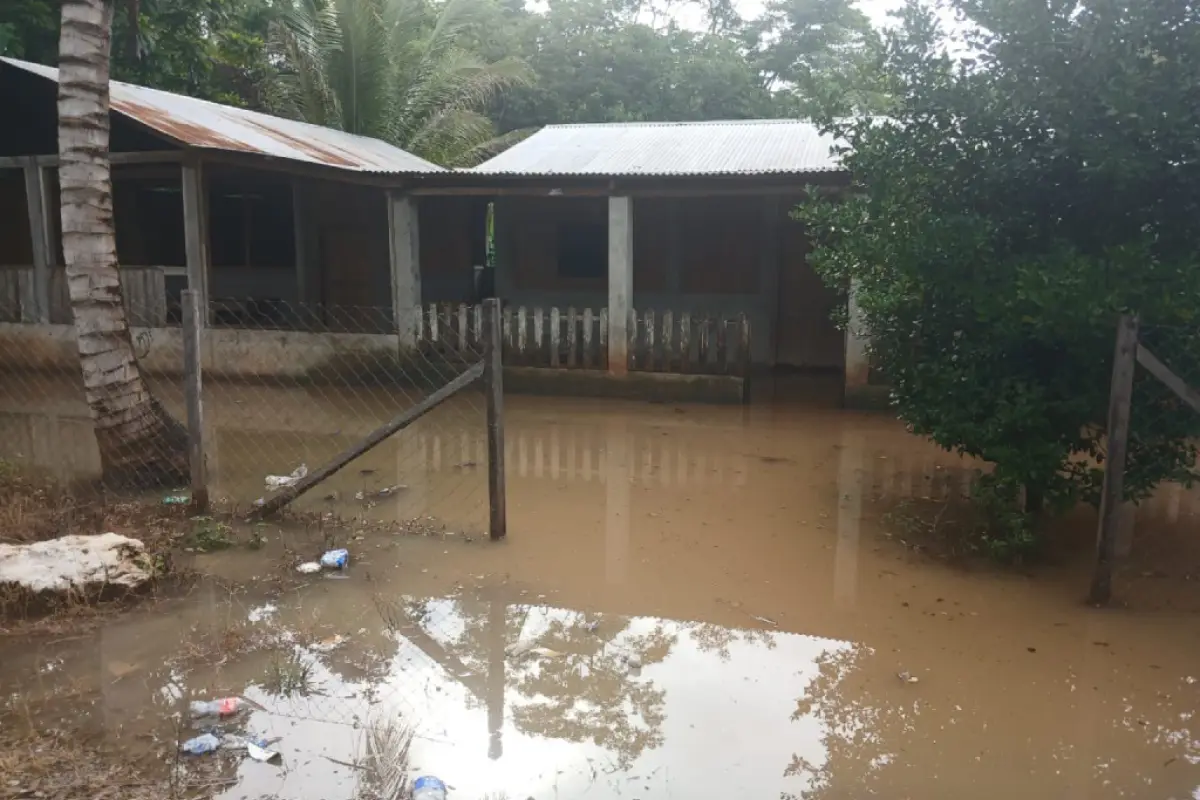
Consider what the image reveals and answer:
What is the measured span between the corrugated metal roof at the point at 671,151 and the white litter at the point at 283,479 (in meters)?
5.17

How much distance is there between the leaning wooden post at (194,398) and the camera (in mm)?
5684

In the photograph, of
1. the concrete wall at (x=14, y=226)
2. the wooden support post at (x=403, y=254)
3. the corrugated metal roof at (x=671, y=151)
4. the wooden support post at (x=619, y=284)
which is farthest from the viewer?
the concrete wall at (x=14, y=226)

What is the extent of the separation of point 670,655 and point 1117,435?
263cm

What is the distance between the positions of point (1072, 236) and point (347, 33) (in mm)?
17386

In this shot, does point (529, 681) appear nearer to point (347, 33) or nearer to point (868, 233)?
point (868, 233)

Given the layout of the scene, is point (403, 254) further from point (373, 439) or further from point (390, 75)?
point (390, 75)

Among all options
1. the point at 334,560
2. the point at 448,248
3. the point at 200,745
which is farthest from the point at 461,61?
the point at 200,745

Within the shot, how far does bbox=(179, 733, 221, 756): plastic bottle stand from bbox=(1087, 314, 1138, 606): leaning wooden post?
4.45 metres

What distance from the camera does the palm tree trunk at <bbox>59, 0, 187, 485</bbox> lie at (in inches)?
245

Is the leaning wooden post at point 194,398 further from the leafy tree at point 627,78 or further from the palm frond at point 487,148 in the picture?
the leafy tree at point 627,78

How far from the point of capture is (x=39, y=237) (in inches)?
468

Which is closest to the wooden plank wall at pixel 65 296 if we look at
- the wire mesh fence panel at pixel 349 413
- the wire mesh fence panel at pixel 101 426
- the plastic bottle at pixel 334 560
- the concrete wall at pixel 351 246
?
the wire mesh fence panel at pixel 101 426

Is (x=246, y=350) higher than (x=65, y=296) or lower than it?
lower

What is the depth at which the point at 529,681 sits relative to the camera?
13.8ft
